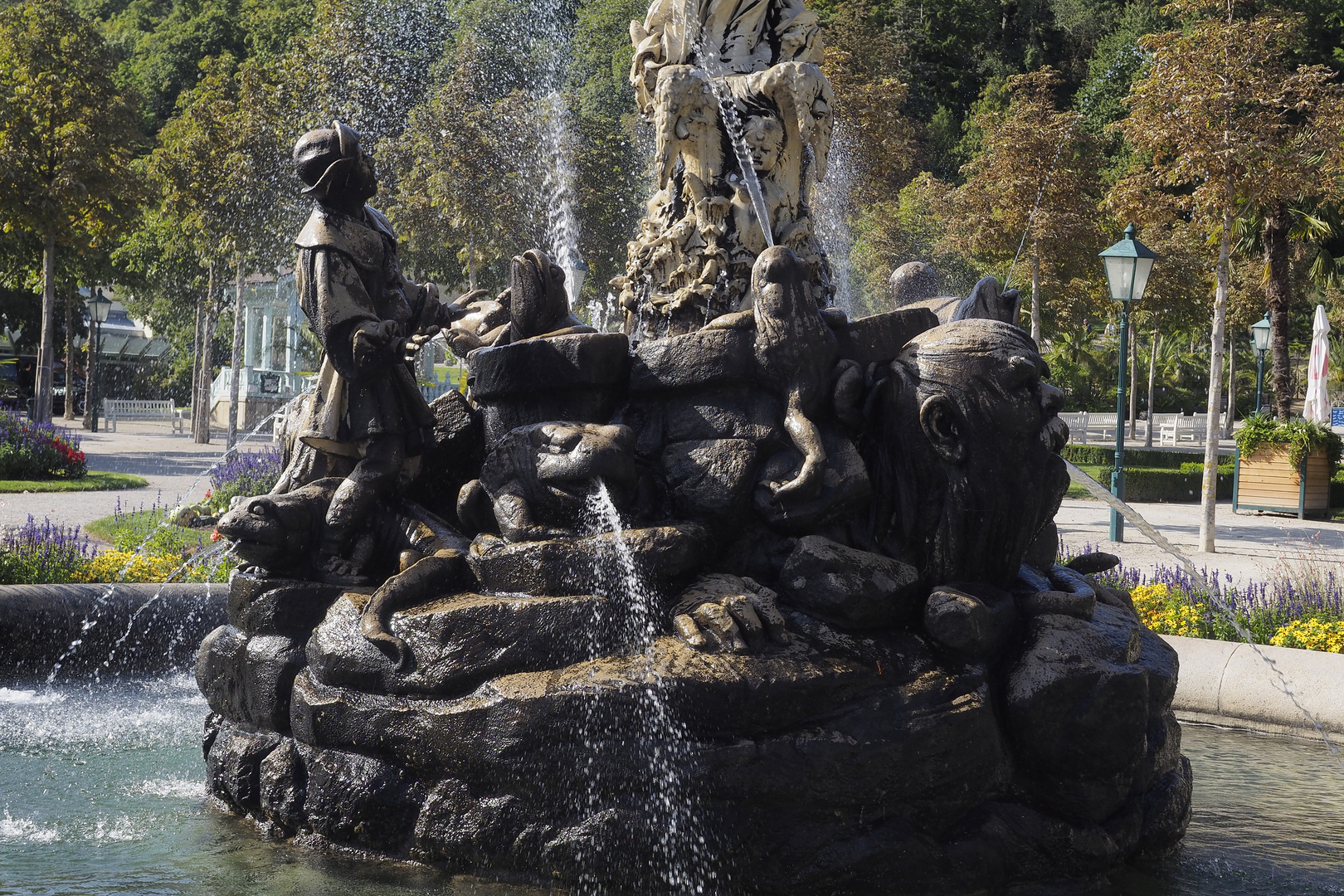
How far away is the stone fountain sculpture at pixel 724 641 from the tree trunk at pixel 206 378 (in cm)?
2454

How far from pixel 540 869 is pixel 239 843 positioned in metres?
1.27

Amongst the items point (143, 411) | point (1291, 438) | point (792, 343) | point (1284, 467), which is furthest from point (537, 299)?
point (143, 411)

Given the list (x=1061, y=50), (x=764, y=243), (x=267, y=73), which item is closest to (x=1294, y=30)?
(x=764, y=243)

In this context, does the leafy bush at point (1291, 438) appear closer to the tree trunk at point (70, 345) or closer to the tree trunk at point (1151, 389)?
the tree trunk at point (1151, 389)

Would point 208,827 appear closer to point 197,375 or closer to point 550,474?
point 550,474

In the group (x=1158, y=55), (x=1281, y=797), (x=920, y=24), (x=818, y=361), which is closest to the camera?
(x=818, y=361)

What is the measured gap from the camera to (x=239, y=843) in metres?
4.66

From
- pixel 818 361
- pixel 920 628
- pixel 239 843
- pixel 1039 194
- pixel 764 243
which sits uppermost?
pixel 1039 194

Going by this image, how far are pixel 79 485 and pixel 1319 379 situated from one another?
22.8 meters

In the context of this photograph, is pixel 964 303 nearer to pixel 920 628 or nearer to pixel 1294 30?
pixel 920 628

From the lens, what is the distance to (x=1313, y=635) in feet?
25.1

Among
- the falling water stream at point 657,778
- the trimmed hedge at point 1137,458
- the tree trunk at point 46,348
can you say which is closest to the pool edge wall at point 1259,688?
the falling water stream at point 657,778

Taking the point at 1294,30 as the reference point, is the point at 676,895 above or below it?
below

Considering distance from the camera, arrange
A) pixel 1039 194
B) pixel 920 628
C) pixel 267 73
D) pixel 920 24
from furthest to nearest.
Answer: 1. pixel 920 24
2. pixel 267 73
3. pixel 1039 194
4. pixel 920 628
